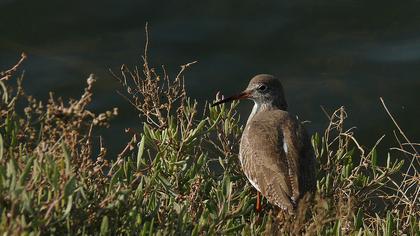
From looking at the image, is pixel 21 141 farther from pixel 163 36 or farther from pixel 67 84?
pixel 163 36

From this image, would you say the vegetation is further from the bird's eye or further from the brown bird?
the bird's eye

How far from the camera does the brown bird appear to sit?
654cm

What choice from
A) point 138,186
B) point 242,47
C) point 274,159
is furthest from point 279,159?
point 242,47

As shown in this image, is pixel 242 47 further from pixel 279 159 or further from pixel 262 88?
pixel 279 159

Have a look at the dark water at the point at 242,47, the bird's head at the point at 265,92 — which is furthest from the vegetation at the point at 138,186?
the dark water at the point at 242,47

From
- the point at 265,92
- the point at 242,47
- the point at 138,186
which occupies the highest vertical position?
the point at 138,186

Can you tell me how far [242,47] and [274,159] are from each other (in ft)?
15.4

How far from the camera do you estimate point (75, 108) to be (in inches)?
186

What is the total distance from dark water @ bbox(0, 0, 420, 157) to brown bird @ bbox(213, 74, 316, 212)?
3.37 meters

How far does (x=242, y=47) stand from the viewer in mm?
11391

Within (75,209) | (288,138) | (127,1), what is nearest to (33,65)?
(127,1)

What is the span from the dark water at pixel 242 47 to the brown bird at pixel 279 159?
133 inches

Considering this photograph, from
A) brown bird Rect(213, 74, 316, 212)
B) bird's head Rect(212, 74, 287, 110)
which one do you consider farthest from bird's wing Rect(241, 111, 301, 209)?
bird's head Rect(212, 74, 287, 110)

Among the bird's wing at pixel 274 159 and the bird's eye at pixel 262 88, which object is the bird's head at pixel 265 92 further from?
the bird's wing at pixel 274 159
